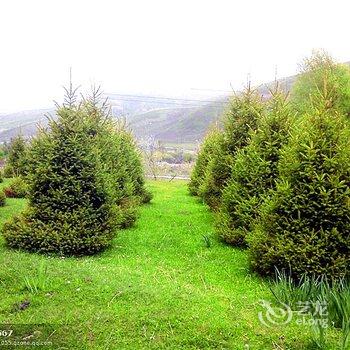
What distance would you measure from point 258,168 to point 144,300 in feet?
16.1

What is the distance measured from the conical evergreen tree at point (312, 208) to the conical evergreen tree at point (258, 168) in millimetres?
1777

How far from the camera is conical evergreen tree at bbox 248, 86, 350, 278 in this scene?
7.12 metres

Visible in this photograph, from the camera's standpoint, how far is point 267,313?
612 cm

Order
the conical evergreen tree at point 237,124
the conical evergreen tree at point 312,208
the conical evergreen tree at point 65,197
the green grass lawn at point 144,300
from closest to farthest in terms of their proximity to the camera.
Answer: the green grass lawn at point 144,300
the conical evergreen tree at point 312,208
the conical evergreen tree at point 65,197
the conical evergreen tree at point 237,124

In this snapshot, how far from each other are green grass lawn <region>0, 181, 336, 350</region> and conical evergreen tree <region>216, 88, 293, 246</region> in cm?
103

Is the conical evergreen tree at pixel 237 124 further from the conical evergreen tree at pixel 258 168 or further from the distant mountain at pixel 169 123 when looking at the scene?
the distant mountain at pixel 169 123

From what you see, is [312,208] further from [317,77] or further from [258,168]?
[317,77]

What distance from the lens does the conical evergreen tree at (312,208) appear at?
7.12 metres

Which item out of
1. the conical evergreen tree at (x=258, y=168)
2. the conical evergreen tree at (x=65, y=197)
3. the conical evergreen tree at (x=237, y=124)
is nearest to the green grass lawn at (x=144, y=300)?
the conical evergreen tree at (x=65, y=197)

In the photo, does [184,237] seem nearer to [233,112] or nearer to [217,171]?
[217,171]

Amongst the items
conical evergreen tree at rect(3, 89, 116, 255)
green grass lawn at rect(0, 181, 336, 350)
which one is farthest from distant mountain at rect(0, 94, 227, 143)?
green grass lawn at rect(0, 181, 336, 350)

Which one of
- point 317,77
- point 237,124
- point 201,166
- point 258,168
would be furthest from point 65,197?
point 317,77

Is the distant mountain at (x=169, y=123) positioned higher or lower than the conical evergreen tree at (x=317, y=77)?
lower

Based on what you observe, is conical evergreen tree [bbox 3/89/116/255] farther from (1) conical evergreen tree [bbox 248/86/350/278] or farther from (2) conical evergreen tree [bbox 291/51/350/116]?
(2) conical evergreen tree [bbox 291/51/350/116]
